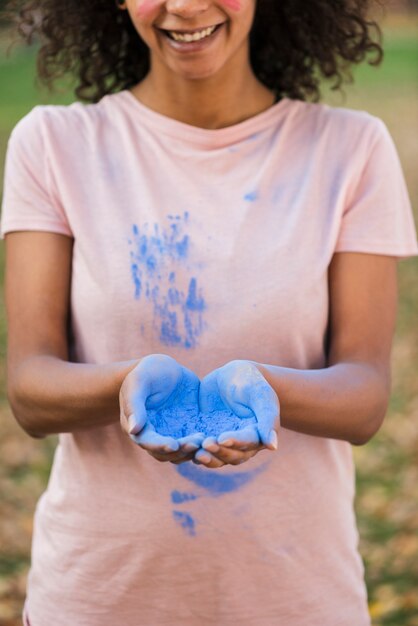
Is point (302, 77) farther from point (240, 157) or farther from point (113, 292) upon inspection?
point (113, 292)

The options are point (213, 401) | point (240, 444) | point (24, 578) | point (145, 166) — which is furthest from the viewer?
point (24, 578)

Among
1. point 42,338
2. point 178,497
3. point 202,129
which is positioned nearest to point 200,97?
point 202,129

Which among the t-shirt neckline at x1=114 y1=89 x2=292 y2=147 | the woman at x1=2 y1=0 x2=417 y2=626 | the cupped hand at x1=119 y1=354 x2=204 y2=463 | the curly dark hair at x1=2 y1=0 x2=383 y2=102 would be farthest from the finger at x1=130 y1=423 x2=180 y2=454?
the curly dark hair at x1=2 y1=0 x2=383 y2=102

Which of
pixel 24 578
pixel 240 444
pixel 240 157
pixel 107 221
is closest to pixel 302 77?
pixel 240 157

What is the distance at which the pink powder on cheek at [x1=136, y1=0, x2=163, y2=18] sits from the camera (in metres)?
1.97

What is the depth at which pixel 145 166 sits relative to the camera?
2.09 meters

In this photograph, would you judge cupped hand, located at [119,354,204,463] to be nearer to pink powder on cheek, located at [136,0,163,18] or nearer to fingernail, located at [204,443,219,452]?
fingernail, located at [204,443,219,452]

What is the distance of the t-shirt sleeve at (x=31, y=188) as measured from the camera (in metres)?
2.02

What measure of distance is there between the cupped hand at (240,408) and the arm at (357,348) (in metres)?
0.21

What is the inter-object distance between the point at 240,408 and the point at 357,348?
42 centimetres

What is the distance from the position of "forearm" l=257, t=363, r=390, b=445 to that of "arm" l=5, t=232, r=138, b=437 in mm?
344

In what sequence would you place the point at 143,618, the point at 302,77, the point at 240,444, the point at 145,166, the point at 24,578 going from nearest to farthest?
the point at 240,444 < the point at 143,618 < the point at 145,166 < the point at 302,77 < the point at 24,578

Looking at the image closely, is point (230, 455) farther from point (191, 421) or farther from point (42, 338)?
point (42, 338)

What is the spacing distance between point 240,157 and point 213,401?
596 mm
